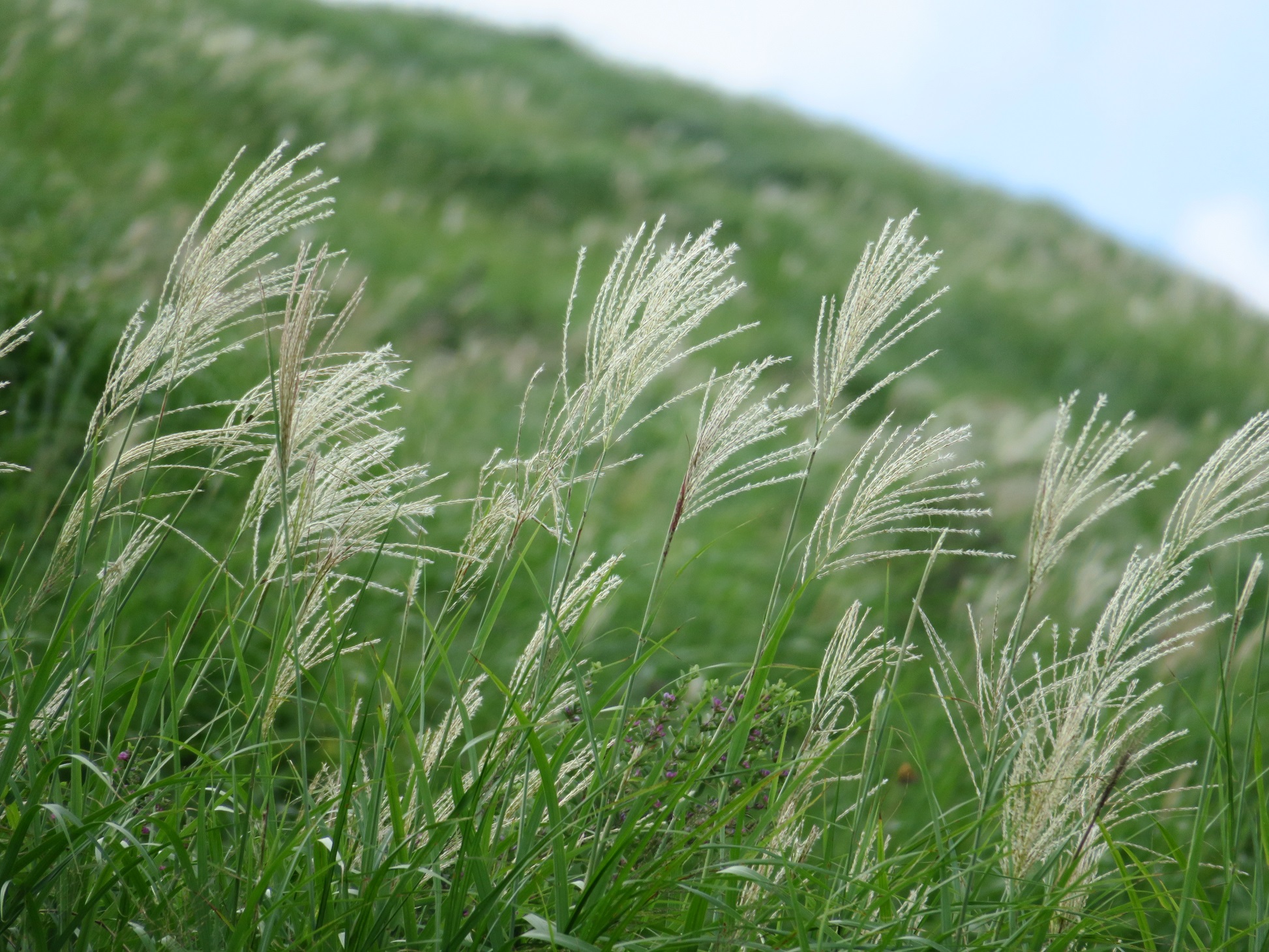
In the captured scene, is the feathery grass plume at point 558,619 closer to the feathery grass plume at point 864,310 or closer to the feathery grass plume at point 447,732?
the feathery grass plume at point 447,732

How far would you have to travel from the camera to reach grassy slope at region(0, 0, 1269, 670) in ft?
14.7

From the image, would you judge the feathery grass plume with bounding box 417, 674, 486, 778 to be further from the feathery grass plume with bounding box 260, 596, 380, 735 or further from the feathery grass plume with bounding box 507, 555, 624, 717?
the feathery grass plume with bounding box 260, 596, 380, 735

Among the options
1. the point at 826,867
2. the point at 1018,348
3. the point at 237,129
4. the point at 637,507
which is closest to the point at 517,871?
the point at 826,867

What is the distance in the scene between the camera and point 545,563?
3.89 m

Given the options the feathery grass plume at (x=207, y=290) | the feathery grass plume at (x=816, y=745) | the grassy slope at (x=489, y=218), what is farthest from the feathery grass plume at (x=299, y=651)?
the grassy slope at (x=489, y=218)

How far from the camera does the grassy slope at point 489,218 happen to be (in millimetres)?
4469

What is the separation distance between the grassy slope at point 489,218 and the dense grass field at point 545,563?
0.05m

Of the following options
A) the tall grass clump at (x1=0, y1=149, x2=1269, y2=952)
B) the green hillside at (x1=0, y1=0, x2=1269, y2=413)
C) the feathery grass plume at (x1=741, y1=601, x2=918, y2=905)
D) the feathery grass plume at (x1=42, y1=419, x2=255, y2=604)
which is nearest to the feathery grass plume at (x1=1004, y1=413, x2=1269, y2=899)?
the tall grass clump at (x1=0, y1=149, x2=1269, y2=952)

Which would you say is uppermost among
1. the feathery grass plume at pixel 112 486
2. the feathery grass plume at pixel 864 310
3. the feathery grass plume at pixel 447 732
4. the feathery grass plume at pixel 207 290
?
the feathery grass plume at pixel 864 310

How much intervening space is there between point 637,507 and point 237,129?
4.54m

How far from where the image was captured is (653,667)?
360 cm

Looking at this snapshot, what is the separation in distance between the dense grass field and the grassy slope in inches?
1.8

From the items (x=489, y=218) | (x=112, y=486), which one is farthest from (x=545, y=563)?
(x=489, y=218)

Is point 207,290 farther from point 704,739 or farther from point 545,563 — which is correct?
point 545,563
